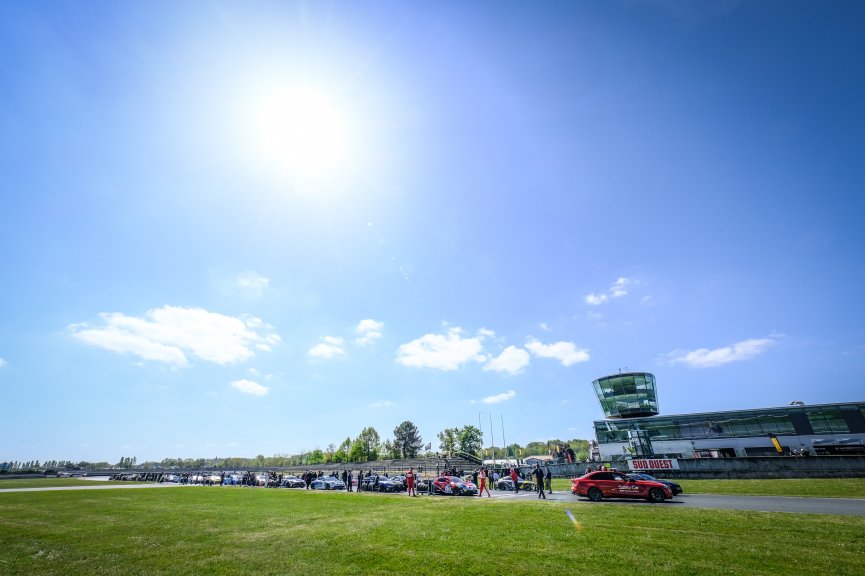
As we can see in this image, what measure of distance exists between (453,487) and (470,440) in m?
94.6

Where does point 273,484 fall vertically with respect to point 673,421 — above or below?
below

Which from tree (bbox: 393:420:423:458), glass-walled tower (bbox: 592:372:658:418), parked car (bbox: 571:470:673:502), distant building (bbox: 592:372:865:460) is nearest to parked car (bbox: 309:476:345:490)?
parked car (bbox: 571:470:673:502)

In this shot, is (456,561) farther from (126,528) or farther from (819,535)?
(126,528)

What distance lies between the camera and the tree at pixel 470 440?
4712 inches

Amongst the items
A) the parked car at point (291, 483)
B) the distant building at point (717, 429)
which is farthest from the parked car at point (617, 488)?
the distant building at point (717, 429)

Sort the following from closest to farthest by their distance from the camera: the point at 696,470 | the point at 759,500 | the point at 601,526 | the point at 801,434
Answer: the point at 601,526 < the point at 759,500 < the point at 696,470 < the point at 801,434

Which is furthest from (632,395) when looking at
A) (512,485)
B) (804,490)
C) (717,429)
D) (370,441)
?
(370,441)

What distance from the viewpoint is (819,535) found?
11.1 metres

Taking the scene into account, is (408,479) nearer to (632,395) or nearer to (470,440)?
(632,395)

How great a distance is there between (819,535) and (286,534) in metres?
17.2

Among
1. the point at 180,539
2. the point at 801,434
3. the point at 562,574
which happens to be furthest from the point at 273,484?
the point at 801,434

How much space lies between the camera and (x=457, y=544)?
11.5 m

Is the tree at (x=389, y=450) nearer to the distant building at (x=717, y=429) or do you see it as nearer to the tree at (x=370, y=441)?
the tree at (x=370, y=441)

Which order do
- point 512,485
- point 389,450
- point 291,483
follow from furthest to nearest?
point 389,450, point 291,483, point 512,485
